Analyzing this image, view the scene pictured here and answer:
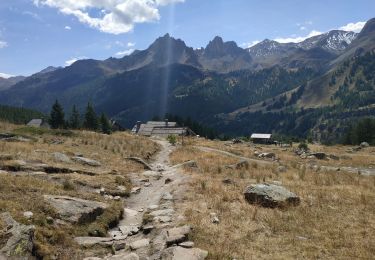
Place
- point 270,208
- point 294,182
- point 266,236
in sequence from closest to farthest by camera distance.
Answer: point 266,236 < point 270,208 < point 294,182

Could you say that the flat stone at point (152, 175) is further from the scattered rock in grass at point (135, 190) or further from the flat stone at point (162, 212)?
the flat stone at point (162, 212)

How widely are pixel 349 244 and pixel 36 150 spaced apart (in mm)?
26031

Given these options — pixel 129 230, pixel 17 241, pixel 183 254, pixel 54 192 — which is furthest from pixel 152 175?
pixel 17 241

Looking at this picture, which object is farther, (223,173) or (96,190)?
(223,173)

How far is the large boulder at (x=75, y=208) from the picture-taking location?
17.3 metres

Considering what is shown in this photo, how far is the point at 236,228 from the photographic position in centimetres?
1762

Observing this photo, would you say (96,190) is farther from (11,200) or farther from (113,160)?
(113,160)

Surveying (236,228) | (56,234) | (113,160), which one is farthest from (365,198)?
(113,160)

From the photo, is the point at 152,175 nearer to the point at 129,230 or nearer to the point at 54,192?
the point at 54,192

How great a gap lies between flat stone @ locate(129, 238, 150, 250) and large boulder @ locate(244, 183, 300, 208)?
7.52m

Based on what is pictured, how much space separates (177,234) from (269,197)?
7188 mm

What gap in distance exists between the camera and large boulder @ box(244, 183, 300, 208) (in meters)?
21.2

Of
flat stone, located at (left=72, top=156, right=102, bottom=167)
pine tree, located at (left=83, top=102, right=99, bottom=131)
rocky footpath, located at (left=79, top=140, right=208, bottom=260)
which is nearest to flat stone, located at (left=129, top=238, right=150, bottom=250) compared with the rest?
rocky footpath, located at (left=79, top=140, right=208, bottom=260)

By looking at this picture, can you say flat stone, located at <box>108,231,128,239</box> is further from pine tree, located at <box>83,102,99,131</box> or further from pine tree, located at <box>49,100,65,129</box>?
pine tree, located at <box>83,102,99,131</box>
